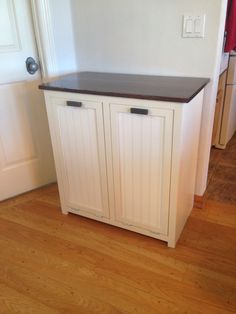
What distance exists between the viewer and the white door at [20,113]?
1855 millimetres

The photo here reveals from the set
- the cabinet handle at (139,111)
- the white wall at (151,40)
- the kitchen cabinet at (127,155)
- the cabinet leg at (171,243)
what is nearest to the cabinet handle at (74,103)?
the kitchen cabinet at (127,155)

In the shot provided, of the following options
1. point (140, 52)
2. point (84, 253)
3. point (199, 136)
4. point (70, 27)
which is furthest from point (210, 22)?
point (84, 253)

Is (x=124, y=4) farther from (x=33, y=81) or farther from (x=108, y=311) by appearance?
(x=108, y=311)

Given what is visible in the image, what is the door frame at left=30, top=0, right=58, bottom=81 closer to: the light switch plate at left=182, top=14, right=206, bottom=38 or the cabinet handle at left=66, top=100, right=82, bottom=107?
the cabinet handle at left=66, top=100, right=82, bottom=107

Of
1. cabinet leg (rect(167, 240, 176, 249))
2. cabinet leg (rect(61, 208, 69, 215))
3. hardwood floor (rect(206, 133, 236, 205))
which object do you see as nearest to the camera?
cabinet leg (rect(167, 240, 176, 249))

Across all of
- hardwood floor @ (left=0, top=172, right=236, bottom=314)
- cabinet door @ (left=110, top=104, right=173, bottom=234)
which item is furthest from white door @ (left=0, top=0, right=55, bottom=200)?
cabinet door @ (left=110, top=104, right=173, bottom=234)

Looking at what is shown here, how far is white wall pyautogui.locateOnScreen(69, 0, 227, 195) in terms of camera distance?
160 cm

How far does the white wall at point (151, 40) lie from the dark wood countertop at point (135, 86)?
8 cm

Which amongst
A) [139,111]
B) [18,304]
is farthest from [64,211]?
[139,111]

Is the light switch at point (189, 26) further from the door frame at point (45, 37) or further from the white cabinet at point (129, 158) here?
the door frame at point (45, 37)

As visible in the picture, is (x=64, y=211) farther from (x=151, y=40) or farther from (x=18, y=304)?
(x=151, y=40)

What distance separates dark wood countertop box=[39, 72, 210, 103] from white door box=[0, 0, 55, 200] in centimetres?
38

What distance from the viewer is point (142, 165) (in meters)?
1.54

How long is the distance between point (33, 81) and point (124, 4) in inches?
31.8
